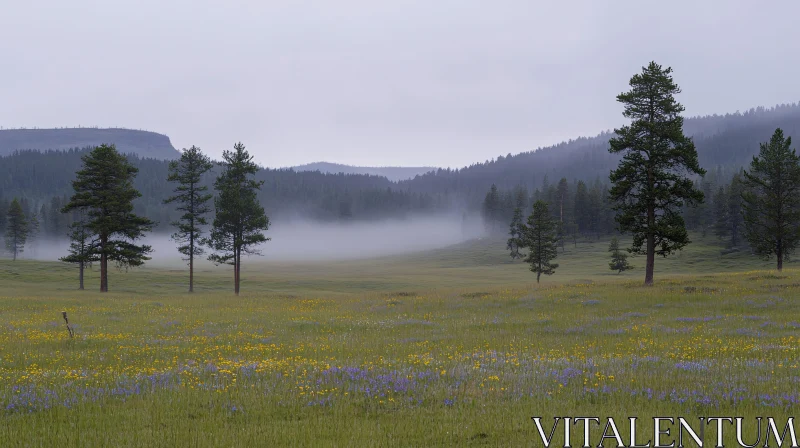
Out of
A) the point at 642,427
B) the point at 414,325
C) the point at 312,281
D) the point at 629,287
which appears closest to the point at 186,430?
the point at 642,427

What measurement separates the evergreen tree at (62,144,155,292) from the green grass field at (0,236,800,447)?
20288 millimetres

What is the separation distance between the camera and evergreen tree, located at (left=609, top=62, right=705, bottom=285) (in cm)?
3241

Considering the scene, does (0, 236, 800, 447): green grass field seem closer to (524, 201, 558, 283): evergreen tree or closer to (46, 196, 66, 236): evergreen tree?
(524, 201, 558, 283): evergreen tree

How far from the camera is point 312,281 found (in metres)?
65.1

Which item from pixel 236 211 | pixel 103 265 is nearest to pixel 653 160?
pixel 236 211

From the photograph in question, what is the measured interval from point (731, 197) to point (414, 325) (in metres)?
96.7

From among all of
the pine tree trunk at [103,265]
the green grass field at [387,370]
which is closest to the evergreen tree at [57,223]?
the pine tree trunk at [103,265]

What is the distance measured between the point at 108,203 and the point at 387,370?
42.8 m

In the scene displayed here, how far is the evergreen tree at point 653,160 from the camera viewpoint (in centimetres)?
3241

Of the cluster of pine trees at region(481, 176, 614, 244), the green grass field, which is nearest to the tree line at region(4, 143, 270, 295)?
the green grass field

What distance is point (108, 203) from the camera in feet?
146

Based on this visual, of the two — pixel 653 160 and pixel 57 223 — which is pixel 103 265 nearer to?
pixel 653 160

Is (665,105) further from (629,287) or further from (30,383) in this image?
(30,383)

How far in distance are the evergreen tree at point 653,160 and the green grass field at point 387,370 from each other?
274 inches
